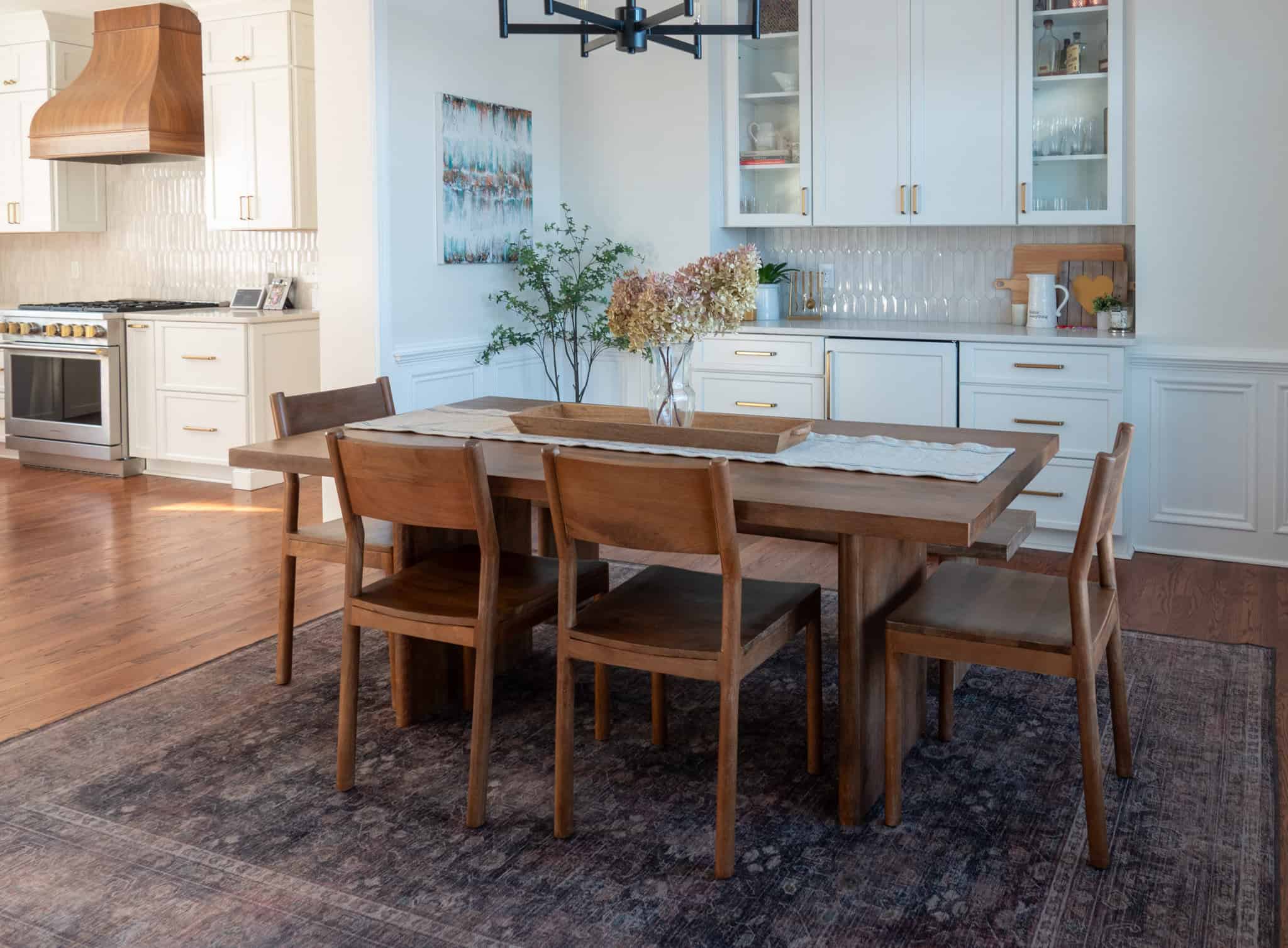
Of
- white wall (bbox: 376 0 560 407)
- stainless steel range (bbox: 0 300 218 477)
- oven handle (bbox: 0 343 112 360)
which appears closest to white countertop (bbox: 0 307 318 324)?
stainless steel range (bbox: 0 300 218 477)

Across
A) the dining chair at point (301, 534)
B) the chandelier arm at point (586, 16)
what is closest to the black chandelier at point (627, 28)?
the chandelier arm at point (586, 16)

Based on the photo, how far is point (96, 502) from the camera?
5.97 meters

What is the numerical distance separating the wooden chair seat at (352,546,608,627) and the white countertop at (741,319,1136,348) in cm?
241

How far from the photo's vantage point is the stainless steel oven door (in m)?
→ 6.55

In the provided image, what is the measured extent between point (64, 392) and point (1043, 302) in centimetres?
507

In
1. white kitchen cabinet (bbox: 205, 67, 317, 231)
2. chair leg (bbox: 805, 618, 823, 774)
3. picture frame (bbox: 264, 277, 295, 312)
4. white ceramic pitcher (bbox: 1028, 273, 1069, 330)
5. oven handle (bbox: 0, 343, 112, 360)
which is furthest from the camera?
picture frame (bbox: 264, 277, 295, 312)

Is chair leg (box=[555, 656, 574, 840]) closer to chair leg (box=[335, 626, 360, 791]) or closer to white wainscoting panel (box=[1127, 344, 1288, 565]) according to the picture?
chair leg (box=[335, 626, 360, 791])

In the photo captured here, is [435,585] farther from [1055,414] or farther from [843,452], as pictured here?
[1055,414]

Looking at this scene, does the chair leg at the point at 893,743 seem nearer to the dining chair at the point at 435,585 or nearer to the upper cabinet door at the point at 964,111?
the dining chair at the point at 435,585

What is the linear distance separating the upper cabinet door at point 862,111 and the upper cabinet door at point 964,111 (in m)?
0.06

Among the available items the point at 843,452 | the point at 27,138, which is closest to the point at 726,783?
the point at 843,452

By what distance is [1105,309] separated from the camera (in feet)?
16.0

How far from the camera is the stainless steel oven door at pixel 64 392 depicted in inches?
258

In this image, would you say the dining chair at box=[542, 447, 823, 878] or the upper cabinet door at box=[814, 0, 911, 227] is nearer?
the dining chair at box=[542, 447, 823, 878]
